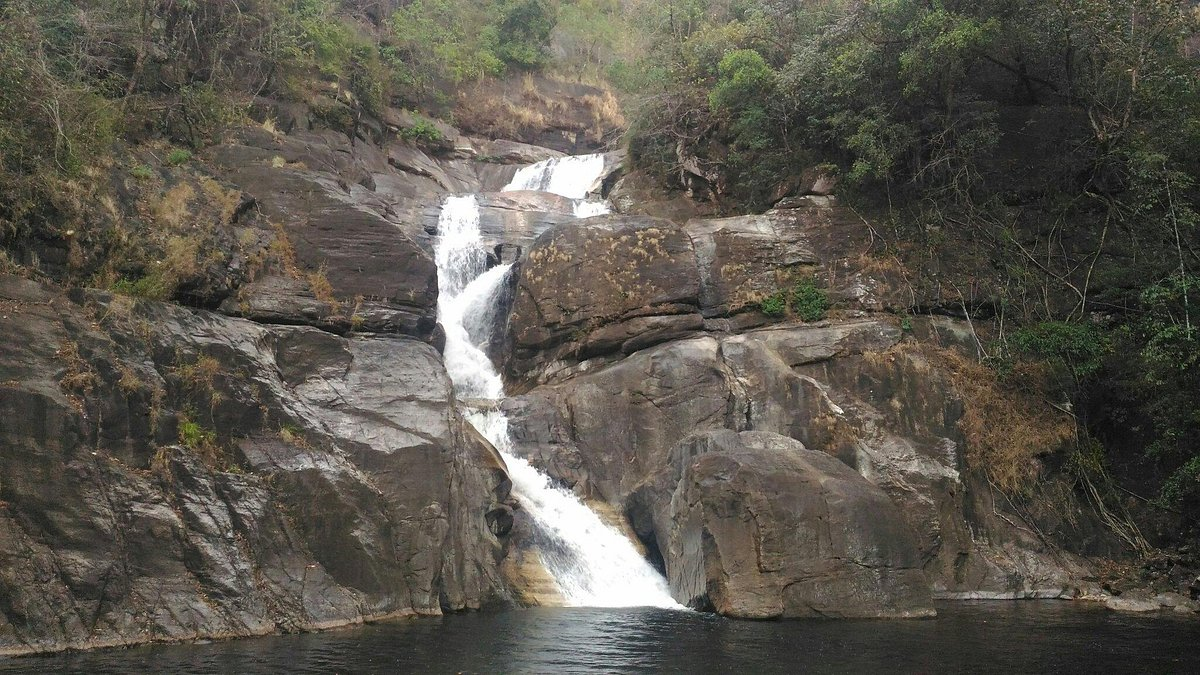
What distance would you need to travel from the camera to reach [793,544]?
53.4 feet

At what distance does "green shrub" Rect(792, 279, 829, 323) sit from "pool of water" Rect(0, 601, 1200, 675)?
9790mm

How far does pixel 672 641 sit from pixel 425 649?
372cm

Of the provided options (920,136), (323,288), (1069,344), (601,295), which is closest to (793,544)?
(601,295)

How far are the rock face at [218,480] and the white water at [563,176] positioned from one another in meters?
17.6

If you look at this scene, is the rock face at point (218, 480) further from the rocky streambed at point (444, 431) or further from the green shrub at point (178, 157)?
the green shrub at point (178, 157)

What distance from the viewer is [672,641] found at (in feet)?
43.1

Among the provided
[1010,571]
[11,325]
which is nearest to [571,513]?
[1010,571]

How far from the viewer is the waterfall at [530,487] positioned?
61.8ft

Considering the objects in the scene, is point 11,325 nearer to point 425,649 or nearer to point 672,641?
point 425,649

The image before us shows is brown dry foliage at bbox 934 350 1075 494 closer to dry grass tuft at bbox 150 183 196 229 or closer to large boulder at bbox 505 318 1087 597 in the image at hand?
large boulder at bbox 505 318 1087 597

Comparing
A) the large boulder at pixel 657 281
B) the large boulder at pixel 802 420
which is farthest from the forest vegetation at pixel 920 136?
the large boulder at pixel 802 420

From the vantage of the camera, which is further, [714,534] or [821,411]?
[821,411]

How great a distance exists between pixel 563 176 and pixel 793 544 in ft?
75.7

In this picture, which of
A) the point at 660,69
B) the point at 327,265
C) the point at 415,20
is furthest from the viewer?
the point at 415,20
